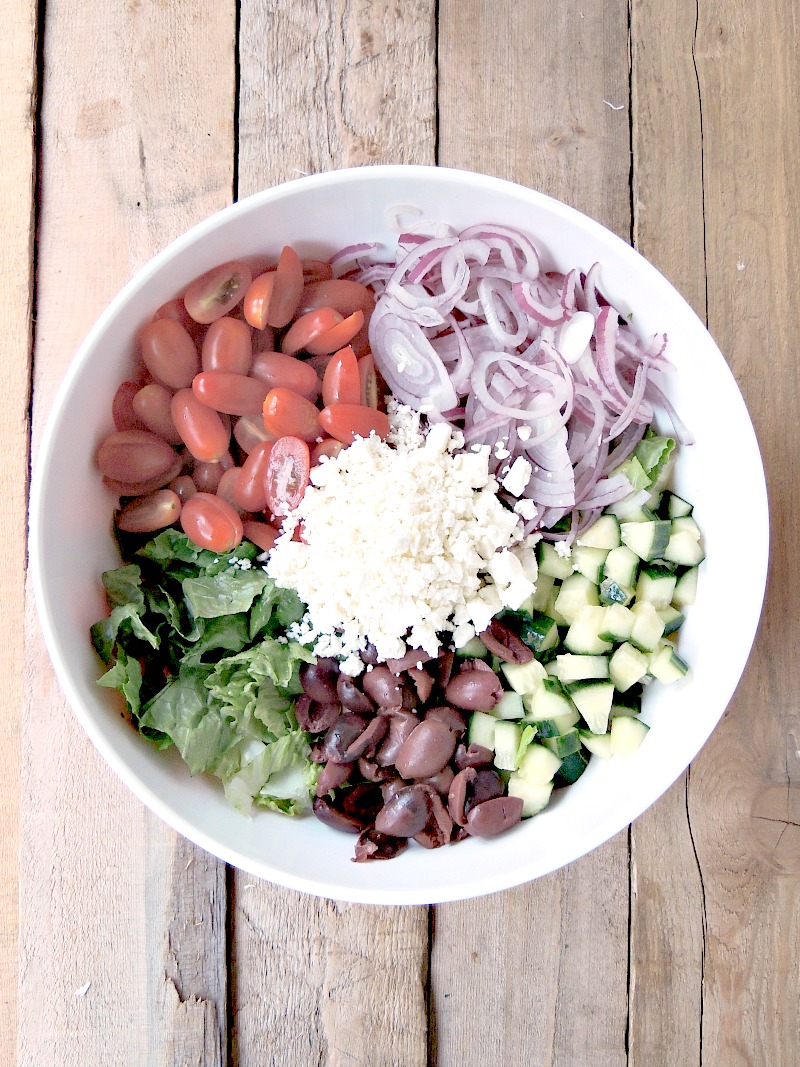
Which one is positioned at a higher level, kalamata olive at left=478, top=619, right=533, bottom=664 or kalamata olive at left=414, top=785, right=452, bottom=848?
kalamata olive at left=478, top=619, right=533, bottom=664

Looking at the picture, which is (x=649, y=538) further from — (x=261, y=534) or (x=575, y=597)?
(x=261, y=534)

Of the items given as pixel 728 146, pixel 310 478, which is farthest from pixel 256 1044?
pixel 728 146

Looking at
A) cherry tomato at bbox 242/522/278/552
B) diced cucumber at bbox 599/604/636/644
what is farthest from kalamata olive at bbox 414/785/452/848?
cherry tomato at bbox 242/522/278/552

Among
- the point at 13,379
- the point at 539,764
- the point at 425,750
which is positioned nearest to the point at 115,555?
the point at 13,379

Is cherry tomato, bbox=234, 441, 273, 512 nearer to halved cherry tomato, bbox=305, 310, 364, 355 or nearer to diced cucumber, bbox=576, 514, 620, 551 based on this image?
halved cherry tomato, bbox=305, 310, 364, 355

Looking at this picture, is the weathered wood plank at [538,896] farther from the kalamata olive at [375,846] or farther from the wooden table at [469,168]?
the kalamata olive at [375,846]

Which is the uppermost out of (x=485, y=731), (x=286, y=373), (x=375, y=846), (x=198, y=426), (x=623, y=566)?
(x=286, y=373)

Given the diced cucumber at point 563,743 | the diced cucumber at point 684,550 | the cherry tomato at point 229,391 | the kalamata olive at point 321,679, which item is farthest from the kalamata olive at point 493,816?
the cherry tomato at point 229,391
